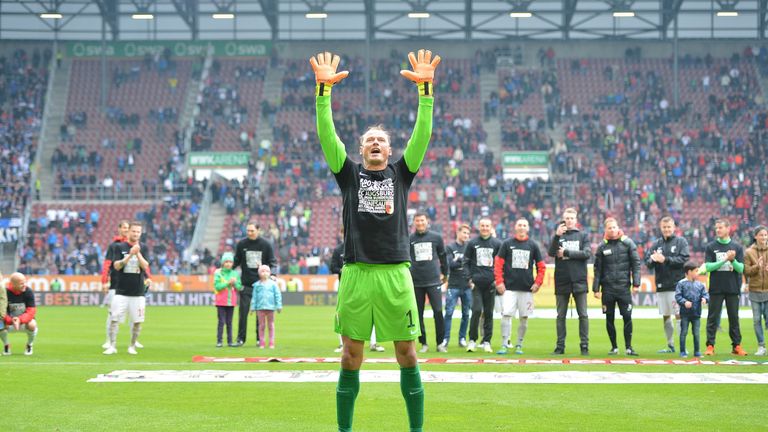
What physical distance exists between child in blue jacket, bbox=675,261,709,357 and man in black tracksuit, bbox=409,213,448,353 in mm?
3847

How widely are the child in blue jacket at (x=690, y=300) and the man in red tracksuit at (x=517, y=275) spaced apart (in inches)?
88.2

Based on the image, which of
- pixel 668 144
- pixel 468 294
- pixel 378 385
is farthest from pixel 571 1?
pixel 378 385

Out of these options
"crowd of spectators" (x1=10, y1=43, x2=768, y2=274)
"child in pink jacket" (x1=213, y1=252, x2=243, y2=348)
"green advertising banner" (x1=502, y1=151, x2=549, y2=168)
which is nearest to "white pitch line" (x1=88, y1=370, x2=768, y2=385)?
"child in pink jacket" (x1=213, y1=252, x2=243, y2=348)

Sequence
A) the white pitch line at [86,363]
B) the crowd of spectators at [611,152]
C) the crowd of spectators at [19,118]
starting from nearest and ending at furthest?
the white pitch line at [86,363], the crowd of spectators at [611,152], the crowd of spectators at [19,118]

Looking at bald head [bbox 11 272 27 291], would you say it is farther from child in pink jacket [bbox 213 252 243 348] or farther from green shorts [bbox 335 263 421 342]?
green shorts [bbox 335 263 421 342]

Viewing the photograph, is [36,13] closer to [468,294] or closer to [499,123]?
[499,123]

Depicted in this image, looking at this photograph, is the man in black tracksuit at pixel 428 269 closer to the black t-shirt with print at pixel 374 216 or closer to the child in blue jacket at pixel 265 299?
the child in blue jacket at pixel 265 299

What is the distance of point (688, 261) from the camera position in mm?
17031

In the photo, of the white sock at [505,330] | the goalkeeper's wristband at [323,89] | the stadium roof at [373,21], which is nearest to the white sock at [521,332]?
the white sock at [505,330]

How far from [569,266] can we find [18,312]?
8969mm

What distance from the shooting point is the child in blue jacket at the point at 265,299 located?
736 inches

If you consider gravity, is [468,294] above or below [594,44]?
below

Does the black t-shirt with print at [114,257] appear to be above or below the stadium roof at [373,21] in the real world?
below

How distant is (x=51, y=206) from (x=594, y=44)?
30.5 metres
